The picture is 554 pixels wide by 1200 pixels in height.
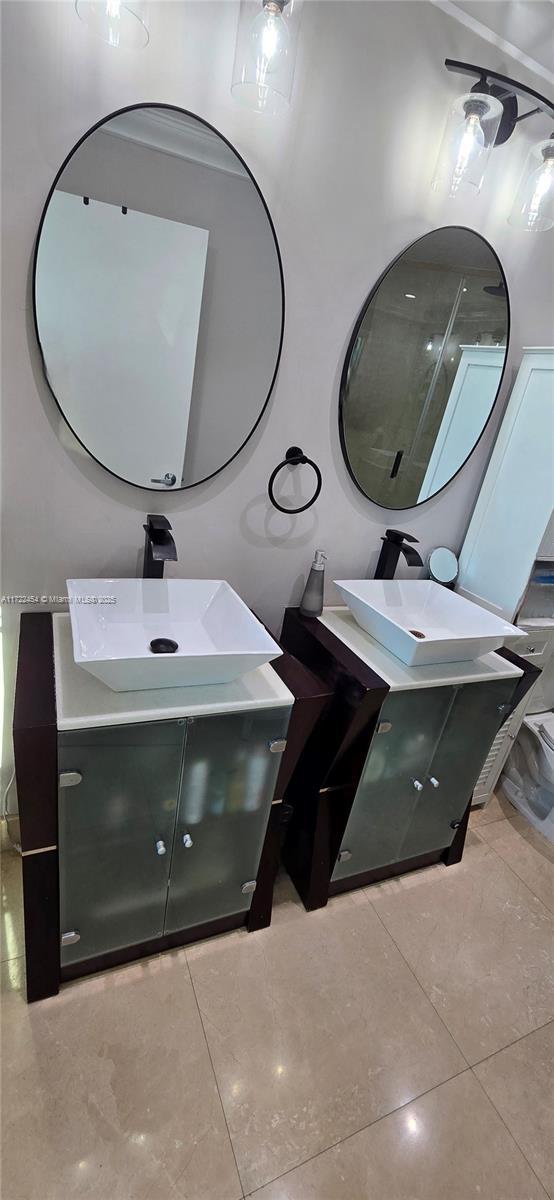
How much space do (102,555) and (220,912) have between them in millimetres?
1084

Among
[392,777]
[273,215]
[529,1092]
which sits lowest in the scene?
[529,1092]

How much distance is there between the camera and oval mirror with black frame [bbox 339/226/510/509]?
1.59 m

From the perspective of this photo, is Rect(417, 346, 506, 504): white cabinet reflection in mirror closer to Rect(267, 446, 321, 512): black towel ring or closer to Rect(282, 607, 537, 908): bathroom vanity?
Rect(267, 446, 321, 512): black towel ring

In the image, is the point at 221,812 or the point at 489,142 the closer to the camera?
the point at 221,812

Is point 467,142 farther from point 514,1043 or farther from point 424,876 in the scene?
point 514,1043

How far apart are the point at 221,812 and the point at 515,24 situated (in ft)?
7.34

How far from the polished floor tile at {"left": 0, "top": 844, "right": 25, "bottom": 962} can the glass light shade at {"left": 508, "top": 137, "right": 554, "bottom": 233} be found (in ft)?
8.24

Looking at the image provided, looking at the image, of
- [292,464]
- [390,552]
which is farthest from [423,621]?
[292,464]

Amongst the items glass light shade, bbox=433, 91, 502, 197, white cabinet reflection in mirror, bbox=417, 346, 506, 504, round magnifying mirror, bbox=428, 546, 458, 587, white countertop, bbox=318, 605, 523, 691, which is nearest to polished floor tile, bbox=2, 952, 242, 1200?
white countertop, bbox=318, 605, 523, 691

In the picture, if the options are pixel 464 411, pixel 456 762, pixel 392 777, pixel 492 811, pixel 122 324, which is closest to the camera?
pixel 122 324

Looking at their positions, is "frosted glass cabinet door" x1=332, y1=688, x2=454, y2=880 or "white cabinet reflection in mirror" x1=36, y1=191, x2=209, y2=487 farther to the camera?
"frosted glass cabinet door" x1=332, y1=688, x2=454, y2=880

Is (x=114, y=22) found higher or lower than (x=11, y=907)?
higher

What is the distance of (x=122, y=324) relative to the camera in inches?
50.8

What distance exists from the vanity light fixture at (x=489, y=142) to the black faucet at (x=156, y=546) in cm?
125
